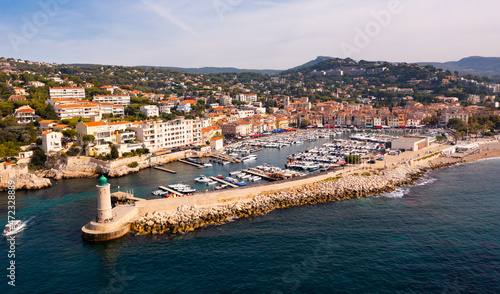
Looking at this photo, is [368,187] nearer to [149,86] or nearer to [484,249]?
[484,249]

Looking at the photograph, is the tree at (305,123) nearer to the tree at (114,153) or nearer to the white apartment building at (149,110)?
the white apartment building at (149,110)

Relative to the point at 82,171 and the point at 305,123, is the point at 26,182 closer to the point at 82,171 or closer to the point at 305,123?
the point at 82,171

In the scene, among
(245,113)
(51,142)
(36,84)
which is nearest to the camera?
(51,142)

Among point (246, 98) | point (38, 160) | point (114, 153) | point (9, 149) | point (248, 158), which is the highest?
point (246, 98)

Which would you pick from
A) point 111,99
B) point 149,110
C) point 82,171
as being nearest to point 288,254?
point 82,171

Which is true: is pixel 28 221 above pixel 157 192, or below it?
below

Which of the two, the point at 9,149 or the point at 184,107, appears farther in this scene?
the point at 184,107

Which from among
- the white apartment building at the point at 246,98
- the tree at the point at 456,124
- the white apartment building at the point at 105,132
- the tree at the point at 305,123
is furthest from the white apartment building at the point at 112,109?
the tree at the point at 456,124
